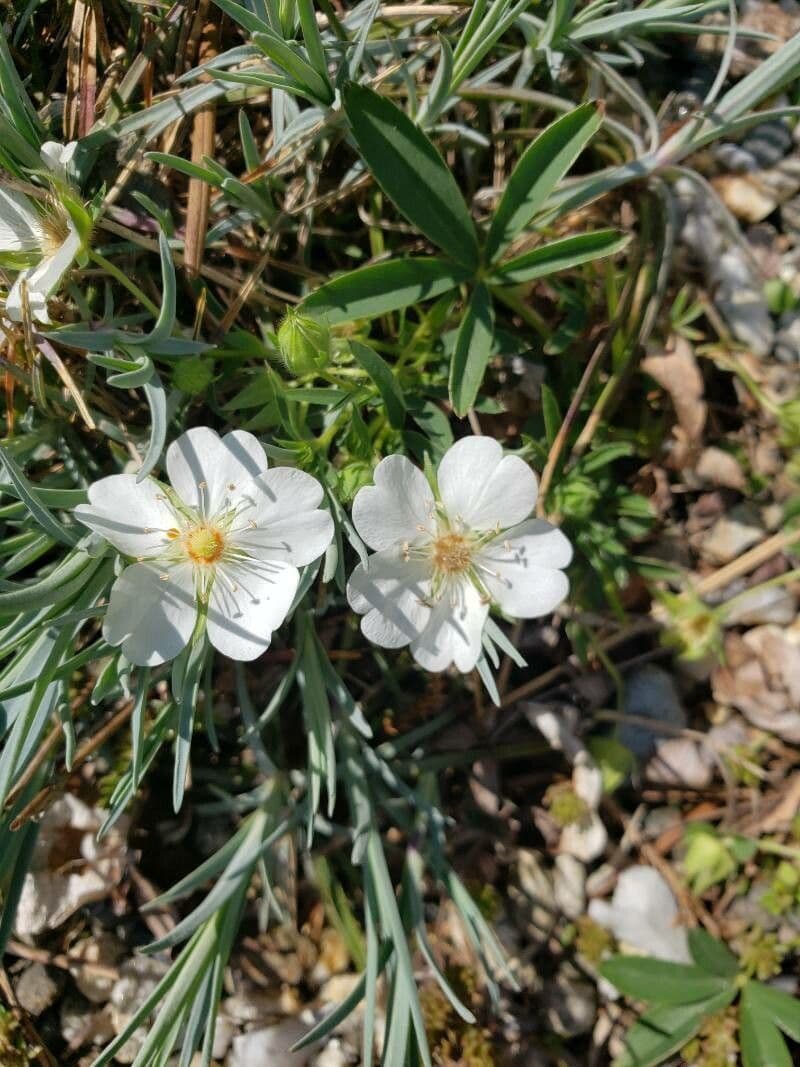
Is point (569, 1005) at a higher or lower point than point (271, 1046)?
lower

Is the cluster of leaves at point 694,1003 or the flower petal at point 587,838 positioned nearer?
the cluster of leaves at point 694,1003

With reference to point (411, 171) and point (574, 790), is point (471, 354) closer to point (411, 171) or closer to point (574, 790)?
point (411, 171)

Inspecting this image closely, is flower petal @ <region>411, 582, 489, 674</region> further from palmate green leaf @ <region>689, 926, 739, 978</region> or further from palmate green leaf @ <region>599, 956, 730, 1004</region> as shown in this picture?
palmate green leaf @ <region>689, 926, 739, 978</region>

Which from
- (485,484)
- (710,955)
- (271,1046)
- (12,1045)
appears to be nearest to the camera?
(485,484)

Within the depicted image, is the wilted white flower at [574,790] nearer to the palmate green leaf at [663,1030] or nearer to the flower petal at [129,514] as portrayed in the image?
the palmate green leaf at [663,1030]

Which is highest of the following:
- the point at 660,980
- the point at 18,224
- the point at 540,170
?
the point at 18,224

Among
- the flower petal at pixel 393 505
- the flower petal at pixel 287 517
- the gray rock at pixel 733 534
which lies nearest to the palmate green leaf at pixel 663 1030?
the gray rock at pixel 733 534

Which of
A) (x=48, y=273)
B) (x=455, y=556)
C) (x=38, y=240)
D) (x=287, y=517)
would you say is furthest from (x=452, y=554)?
(x=38, y=240)

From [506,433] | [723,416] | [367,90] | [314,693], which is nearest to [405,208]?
[367,90]
